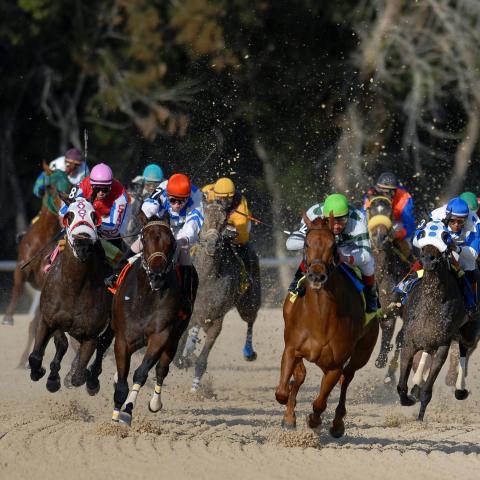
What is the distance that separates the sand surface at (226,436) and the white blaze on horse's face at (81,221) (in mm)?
1522

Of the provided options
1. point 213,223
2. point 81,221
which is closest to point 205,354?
point 213,223

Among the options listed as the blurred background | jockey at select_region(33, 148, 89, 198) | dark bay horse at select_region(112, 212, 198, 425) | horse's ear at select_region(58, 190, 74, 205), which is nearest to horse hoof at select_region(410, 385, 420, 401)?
dark bay horse at select_region(112, 212, 198, 425)

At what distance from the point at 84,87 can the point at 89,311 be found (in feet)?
52.3

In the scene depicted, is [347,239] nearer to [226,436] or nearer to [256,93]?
[226,436]

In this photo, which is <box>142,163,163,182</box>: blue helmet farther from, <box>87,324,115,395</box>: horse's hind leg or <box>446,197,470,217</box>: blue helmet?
<box>446,197,470,217</box>: blue helmet

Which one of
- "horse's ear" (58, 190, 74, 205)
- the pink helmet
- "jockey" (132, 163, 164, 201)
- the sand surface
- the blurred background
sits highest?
the blurred background

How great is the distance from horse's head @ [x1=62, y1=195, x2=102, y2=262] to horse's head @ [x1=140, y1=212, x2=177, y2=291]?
24.7 inches

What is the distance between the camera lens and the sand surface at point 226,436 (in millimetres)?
8695

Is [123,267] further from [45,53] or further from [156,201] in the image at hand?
[45,53]

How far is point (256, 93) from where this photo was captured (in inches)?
962

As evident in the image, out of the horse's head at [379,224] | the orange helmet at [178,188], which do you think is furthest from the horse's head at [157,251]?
the horse's head at [379,224]

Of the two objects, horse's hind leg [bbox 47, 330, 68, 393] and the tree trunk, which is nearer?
horse's hind leg [bbox 47, 330, 68, 393]

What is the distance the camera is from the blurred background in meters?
23.4

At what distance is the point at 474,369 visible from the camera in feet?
52.4
